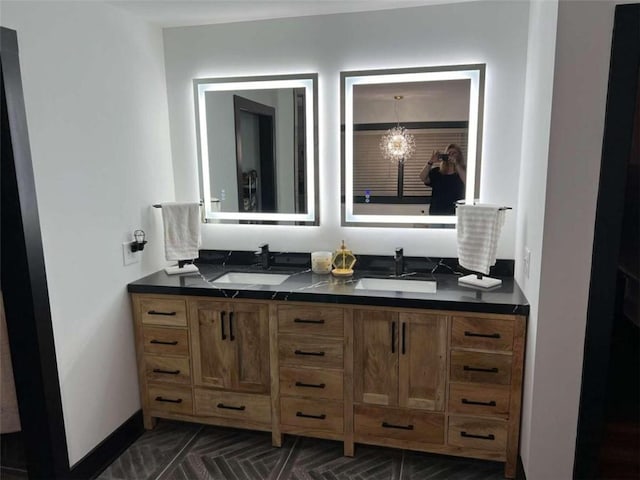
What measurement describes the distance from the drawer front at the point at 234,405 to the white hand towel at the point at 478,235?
133cm

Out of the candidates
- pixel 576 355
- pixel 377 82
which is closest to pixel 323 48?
pixel 377 82

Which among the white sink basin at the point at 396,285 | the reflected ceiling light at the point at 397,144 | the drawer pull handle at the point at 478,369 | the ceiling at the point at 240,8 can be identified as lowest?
the drawer pull handle at the point at 478,369

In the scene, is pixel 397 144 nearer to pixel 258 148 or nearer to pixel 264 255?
pixel 258 148

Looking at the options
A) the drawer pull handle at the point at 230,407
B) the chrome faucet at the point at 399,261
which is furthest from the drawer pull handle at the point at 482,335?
the drawer pull handle at the point at 230,407

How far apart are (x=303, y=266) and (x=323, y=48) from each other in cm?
134

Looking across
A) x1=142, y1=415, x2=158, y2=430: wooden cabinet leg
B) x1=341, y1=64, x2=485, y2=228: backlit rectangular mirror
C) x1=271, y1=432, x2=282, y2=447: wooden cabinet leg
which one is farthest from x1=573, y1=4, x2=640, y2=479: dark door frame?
x1=142, y1=415, x2=158, y2=430: wooden cabinet leg

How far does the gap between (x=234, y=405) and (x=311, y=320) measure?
27.3 inches

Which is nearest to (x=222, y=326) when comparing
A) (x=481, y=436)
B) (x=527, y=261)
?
(x=481, y=436)

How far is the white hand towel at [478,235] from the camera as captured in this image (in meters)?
2.22

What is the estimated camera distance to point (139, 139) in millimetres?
2520

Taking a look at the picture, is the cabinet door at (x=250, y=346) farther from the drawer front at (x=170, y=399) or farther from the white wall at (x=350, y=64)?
the white wall at (x=350, y=64)

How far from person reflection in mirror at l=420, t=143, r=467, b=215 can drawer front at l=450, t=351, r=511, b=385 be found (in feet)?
2.83

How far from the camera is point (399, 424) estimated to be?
220cm

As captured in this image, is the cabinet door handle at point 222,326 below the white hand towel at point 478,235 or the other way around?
below
